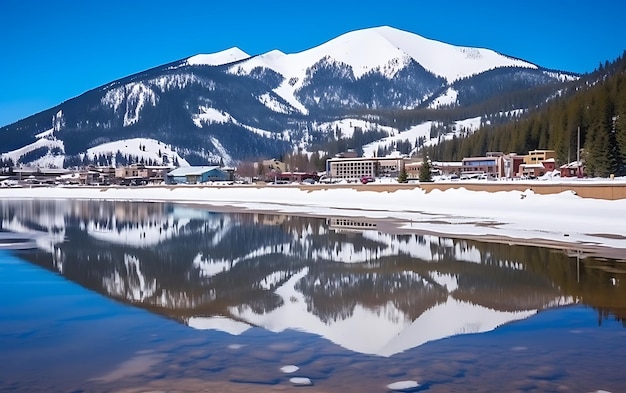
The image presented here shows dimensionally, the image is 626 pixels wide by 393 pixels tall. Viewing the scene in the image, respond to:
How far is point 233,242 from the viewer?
86.2 feet

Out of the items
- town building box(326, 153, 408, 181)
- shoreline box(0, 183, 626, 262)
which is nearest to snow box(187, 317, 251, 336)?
shoreline box(0, 183, 626, 262)

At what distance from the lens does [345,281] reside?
15828 millimetres

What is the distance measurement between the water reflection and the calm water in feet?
0.20

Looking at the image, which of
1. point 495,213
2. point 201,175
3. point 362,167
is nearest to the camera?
point 495,213

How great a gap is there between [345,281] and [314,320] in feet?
15.0

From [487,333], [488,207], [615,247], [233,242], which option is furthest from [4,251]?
[488,207]

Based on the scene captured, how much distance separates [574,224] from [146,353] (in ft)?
95.3

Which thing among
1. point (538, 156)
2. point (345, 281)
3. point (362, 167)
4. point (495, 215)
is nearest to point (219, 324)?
point (345, 281)

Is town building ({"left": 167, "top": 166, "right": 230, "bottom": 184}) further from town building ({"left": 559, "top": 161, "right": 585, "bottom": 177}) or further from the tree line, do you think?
town building ({"left": 559, "top": 161, "right": 585, "bottom": 177})

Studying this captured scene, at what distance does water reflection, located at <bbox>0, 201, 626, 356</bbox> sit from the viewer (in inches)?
442

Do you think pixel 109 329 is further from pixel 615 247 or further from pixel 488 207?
pixel 488 207

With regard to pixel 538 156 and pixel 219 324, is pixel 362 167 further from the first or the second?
pixel 219 324

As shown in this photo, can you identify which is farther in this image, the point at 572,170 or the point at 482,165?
the point at 482,165

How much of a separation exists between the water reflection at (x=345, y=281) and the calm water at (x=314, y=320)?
0.06 metres
